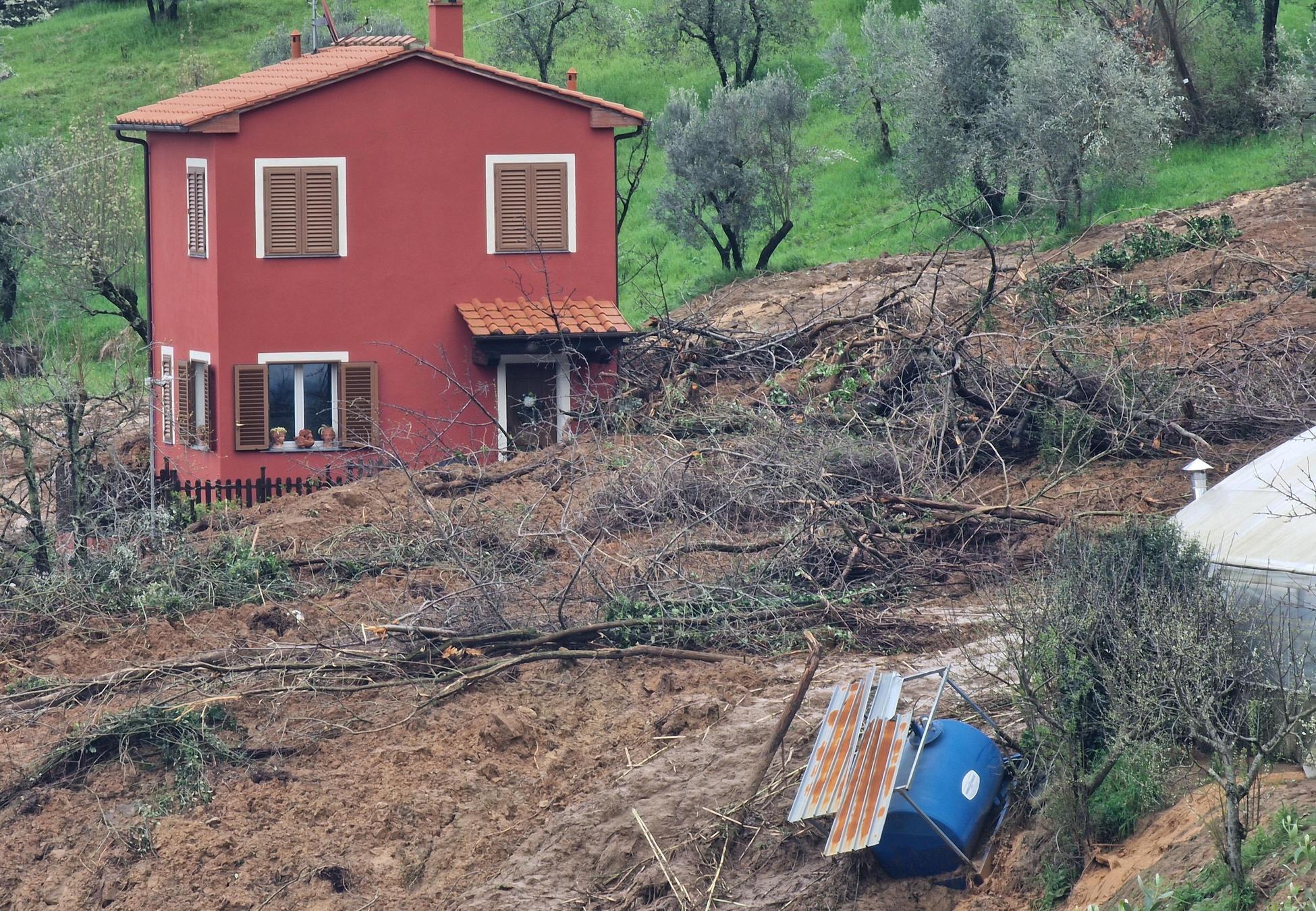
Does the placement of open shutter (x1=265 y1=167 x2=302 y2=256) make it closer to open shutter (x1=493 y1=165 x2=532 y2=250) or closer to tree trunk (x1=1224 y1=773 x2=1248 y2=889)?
open shutter (x1=493 y1=165 x2=532 y2=250)

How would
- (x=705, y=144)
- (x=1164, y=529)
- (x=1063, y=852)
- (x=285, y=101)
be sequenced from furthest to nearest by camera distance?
(x=705, y=144) < (x=285, y=101) < (x=1164, y=529) < (x=1063, y=852)

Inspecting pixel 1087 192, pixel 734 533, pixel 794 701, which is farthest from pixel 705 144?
pixel 794 701

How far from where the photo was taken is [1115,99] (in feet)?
84.0

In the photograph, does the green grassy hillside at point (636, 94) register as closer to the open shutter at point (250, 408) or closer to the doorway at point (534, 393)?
the doorway at point (534, 393)

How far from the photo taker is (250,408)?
67.1 ft

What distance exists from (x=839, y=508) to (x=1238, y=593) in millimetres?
4329

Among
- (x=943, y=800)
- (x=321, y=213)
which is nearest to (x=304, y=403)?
(x=321, y=213)

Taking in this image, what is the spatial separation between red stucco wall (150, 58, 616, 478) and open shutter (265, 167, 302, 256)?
190 mm

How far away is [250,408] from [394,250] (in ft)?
9.32

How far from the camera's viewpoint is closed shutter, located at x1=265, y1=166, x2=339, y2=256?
20.6 metres

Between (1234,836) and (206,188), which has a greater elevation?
(206,188)

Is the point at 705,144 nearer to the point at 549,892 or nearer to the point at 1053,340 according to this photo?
the point at 1053,340

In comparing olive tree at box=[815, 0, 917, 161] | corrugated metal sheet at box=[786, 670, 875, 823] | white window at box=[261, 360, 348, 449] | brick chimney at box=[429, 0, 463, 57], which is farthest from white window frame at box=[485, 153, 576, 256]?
corrugated metal sheet at box=[786, 670, 875, 823]

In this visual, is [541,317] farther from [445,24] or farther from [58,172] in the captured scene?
[58,172]
